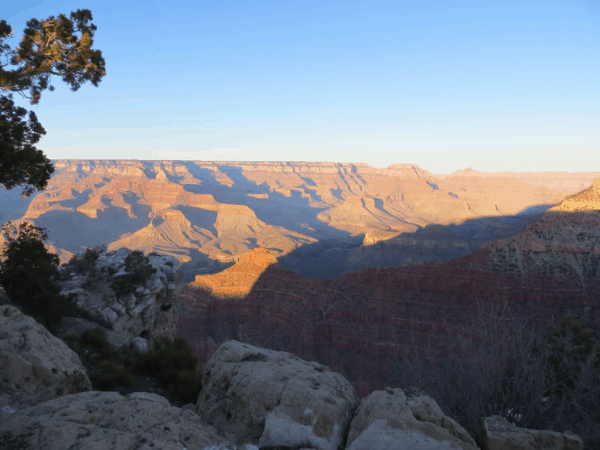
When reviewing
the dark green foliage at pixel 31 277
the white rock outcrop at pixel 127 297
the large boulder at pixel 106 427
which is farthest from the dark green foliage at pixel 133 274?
the large boulder at pixel 106 427

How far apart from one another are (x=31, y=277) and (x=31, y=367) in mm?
7662

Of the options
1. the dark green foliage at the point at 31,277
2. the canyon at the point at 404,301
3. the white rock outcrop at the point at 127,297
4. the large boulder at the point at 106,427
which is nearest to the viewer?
the large boulder at the point at 106,427

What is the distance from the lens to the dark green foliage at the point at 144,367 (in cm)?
897

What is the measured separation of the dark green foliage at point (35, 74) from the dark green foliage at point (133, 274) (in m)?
6.58

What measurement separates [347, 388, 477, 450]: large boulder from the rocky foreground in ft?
0.05

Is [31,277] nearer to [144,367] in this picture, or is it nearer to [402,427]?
[144,367]

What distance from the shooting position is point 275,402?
5887 mm

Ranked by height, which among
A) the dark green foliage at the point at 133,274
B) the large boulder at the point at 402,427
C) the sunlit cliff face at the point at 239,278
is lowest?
the sunlit cliff face at the point at 239,278

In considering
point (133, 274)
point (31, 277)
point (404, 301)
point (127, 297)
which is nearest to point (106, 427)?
point (31, 277)

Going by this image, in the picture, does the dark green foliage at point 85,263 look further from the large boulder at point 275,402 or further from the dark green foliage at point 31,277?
the large boulder at point 275,402

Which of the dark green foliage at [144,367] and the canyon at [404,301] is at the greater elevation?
the dark green foliage at [144,367]

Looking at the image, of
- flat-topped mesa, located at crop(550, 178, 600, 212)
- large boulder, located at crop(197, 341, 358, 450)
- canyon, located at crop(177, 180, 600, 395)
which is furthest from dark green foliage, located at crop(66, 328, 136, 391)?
flat-topped mesa, located at crop(550, 178, 600, 212)

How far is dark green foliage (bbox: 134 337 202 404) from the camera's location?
355 inches

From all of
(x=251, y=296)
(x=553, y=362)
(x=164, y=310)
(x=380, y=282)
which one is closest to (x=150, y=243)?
(x=251, y=296)
